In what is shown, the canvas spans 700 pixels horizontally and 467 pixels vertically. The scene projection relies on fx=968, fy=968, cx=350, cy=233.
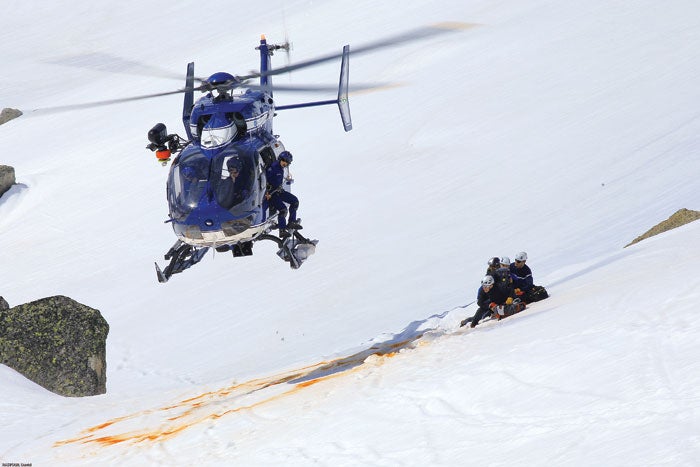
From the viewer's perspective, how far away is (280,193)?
49.1ft

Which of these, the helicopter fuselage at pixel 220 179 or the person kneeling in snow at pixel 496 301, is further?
the person kneeling in snow at pixel 496 301

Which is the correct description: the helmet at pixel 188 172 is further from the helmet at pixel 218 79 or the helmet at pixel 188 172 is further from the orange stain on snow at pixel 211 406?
the orange stain on snow at pixel 211 406

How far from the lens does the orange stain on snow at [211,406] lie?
501 inches

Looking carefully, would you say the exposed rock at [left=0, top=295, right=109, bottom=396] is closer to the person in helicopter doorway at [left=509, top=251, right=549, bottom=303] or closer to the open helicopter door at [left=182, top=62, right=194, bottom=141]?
the open helicopter door at [left=182, top=62, right=194, bottom=141]

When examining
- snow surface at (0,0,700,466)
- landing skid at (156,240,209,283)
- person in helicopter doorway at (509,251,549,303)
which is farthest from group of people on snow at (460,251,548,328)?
landing skid at (156,240,209,283)

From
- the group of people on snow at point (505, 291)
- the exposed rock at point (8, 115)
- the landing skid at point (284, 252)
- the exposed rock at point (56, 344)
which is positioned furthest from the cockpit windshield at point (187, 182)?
the exposed rock at point (8, 115)

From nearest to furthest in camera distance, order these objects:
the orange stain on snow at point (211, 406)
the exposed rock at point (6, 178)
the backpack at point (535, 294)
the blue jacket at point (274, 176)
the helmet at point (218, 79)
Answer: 1. the orange stain on snow at point (211, 406)
2. the helmet at point (218, 79)
3. the blue jacket at point (274, 176)
4. the backpack at point (535, 294)
5. the exposed rock at point (6, 178)

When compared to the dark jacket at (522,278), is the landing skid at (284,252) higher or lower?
higher

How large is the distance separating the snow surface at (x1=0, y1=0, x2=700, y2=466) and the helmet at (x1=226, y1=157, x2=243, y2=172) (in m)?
2.13

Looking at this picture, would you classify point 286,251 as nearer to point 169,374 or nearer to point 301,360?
point 301,360

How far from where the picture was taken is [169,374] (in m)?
19.2

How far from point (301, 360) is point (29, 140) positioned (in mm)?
24162

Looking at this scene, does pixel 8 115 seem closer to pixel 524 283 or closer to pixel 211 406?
pixel 211 406

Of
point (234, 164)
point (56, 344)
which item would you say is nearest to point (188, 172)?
point (234, 164)
